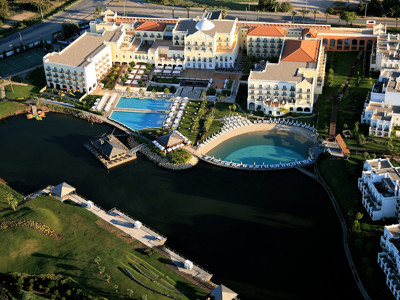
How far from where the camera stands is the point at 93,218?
427ft

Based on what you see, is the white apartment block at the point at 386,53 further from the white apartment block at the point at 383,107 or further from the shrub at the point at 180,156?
the shrub at the point at 180,156

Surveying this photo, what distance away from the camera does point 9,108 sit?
550ft

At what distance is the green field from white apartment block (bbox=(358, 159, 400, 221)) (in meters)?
101

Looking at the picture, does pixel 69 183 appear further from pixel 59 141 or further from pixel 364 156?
pixel 364 156

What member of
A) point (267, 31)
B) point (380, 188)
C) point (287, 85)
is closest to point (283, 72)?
point (287, 85)

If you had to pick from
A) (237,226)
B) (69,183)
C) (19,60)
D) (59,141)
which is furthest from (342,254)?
(19,60)

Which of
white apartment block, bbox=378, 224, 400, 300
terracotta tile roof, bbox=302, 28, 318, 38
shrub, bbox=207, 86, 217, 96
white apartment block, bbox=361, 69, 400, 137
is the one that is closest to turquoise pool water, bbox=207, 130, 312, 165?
white apartment block, bbox=361, 69, 400, 137

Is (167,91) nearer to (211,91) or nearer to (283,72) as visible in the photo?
(211,91)

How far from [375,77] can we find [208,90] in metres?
42.6

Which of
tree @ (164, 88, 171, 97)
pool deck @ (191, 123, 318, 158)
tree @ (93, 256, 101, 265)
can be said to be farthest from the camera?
tree @ (164, 88, 171, 97)

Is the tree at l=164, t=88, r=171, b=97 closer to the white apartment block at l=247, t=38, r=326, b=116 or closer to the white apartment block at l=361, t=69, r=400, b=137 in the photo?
the white apartment block at l=247, t=38, r=326, b=116

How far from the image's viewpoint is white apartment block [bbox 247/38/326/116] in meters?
158

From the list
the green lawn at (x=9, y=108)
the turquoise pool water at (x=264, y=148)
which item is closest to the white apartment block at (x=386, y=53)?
the turquoise pool water at (x=264, y=148)

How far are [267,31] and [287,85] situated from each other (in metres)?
29.1
